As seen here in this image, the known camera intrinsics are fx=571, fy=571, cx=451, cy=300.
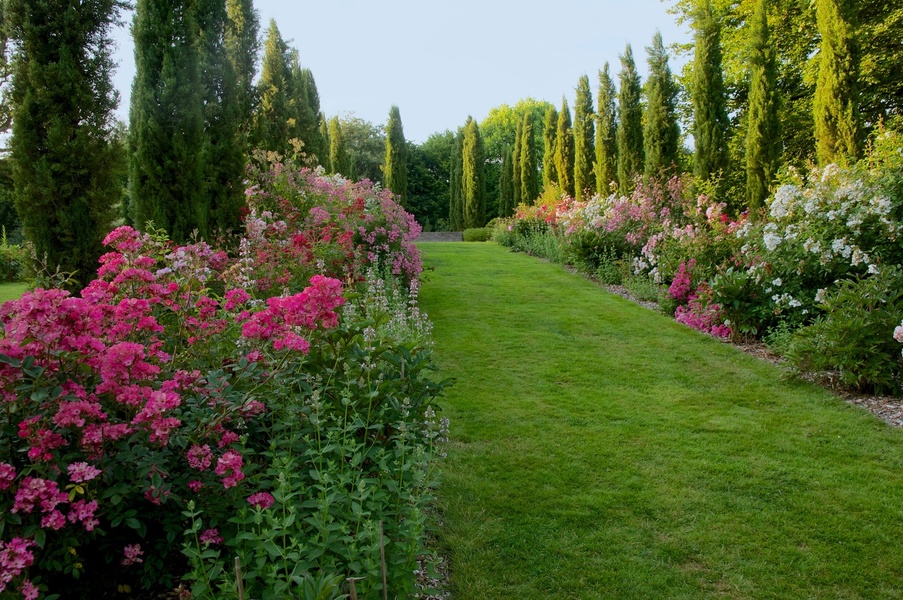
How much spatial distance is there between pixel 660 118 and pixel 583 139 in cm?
612

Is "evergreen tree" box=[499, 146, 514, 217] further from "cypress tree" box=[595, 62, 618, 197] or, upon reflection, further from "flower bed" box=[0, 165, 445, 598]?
"flower bed" box=[0, 165, 445, 598]

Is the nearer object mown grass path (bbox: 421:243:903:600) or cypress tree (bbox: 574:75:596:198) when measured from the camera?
mown grass path (bbox: 421:243:903:600)

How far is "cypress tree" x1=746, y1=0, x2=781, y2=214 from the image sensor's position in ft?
35.4

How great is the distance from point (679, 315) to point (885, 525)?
464 cm

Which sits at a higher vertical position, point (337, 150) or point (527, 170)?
point (337, 150)

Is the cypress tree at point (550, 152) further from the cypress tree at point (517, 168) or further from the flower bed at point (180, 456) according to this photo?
the flower bed at point (180, 456)

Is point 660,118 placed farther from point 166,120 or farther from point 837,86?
point 166,120

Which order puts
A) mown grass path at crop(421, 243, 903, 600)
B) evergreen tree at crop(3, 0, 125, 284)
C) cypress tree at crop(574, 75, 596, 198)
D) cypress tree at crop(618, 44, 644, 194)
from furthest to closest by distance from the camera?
cypress tree at crop(574, 75, 596, 198)
cypress tree at crop(618, 44, 644, 194)
evergreen tree at crop(3, 0, 125, 284)
mown grass path at crop(421, 243, 903, 600)

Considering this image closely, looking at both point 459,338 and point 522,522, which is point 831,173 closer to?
point 459,338

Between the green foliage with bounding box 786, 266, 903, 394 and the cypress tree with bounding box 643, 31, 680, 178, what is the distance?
8.68 meters

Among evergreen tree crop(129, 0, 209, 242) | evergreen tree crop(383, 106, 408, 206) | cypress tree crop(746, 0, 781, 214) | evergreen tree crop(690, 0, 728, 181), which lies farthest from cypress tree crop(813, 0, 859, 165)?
evergreen tree crop(383, 106, 408, 206)

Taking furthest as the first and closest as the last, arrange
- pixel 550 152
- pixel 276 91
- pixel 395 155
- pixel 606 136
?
pixel 395 155, pixel 550 152, pixel 606 136, pixel 276 91

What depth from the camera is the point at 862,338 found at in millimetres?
4473

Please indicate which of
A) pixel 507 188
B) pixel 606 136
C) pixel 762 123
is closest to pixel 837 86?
pixel 762 123
